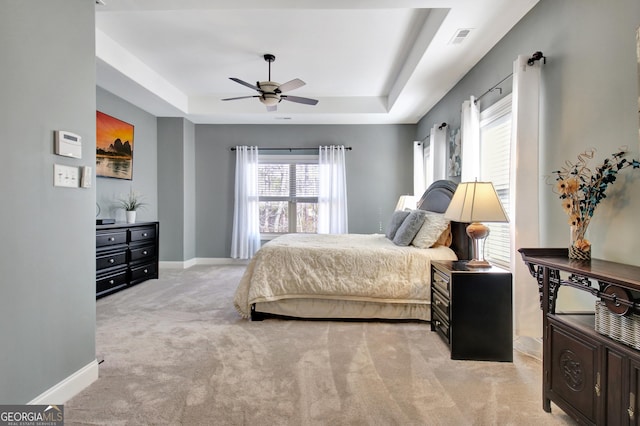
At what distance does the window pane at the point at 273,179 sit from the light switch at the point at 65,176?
4.36m

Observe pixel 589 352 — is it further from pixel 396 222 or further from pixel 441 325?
pixel 396 222

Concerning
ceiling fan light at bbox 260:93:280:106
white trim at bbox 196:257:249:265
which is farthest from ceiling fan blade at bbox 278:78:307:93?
white trim at bbox 196:257:249:265

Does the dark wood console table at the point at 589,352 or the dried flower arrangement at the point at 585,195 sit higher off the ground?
the dried flower arrangement at the point at 585,195

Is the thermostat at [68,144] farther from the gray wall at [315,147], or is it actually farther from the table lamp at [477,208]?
the gray wall at [315,147]

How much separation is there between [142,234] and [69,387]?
3063 millimetres

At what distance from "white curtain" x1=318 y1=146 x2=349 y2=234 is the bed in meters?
2.81

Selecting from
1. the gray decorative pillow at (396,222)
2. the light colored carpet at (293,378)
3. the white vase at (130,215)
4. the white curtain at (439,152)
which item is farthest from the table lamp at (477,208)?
the white vase at (130,215)

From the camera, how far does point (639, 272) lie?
1362 mm

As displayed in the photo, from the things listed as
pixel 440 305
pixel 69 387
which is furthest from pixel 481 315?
pixel 69 387

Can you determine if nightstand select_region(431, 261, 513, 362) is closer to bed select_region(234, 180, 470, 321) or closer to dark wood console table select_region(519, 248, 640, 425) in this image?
dark wood console table select_region(519, 248, 640, 425)

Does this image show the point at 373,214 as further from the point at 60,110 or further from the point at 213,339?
the point at 60,110

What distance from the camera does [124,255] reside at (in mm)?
4266

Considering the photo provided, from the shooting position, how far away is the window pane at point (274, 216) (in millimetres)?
6301

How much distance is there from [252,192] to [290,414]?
4.75 m
